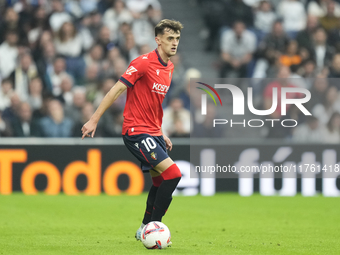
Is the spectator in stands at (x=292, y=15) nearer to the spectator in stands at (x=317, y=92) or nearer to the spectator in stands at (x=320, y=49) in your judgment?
the spectator in stands at (x=320, y=49)

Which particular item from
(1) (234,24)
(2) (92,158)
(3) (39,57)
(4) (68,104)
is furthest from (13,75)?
(1) (234,24)

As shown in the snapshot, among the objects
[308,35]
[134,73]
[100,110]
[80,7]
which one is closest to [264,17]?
[308,35]

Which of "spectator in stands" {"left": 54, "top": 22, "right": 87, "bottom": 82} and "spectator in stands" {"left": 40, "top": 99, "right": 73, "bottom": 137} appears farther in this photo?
"spectator in stands" {"left": 54, "top": 22, "right": 87, "bottom": 82}

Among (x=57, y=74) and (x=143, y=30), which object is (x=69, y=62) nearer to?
(x=57, y=74)

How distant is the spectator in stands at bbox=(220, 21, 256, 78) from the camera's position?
45.9 feet

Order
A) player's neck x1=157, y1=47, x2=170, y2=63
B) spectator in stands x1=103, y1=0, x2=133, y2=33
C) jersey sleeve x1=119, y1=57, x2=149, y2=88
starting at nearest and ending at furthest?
jersey sleeve x1=119, y1=57, x2=149, y2=88
player's neck x1=157, y1=47, x2=170, y2=63
spectator in stands x1=103, y1=0, x2=133, y2=33

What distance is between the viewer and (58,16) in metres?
14.5

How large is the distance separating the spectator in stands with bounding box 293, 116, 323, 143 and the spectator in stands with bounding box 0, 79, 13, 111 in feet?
19.9

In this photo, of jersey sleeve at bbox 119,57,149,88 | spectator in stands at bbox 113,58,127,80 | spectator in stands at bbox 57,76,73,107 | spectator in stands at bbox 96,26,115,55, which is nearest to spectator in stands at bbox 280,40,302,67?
spectator in stands at bbox 113,58,127,80

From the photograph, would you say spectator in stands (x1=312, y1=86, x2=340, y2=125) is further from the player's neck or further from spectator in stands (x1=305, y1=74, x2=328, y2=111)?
the player's neck

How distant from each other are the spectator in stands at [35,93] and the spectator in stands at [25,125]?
24.5 inches

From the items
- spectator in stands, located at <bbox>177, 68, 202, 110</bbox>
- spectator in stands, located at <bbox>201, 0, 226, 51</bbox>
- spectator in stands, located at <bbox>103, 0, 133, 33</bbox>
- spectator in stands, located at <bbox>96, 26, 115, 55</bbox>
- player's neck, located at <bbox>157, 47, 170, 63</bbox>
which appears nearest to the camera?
player's neck, located at <bbox>157, 47, 170, 63</bbox>

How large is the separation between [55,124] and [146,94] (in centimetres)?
627

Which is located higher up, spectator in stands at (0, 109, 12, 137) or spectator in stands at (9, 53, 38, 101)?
spectator in stands at (9, 53, 38, 101)
